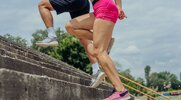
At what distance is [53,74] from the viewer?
5840 mm

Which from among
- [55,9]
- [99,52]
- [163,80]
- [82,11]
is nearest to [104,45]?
[99,52]

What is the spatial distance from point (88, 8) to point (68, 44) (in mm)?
37335

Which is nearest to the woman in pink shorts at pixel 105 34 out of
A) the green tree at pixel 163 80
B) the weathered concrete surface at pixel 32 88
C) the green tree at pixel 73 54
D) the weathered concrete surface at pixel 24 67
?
the weathered concrete surface at pixel 32 88

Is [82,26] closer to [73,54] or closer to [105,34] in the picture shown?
[105,34]

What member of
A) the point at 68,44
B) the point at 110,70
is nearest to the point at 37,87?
the point at 110,70

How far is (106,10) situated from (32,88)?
52.4 inches

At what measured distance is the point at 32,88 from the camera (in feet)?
12.8

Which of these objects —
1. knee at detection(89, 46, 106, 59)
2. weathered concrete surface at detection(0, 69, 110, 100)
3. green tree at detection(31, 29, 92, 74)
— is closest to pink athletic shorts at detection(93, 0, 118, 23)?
knee at detection(89, 46, 106, 59)

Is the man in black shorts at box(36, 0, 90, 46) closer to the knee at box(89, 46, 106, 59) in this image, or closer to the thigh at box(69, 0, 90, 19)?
the thigh at box(69, 0, 90, 19)

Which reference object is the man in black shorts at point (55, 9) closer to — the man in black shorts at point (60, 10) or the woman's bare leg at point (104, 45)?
the man in black shorts at point (60, 10)

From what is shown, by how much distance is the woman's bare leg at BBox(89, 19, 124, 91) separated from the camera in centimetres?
453

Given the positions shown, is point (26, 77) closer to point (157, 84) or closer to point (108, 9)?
point (108, 9)

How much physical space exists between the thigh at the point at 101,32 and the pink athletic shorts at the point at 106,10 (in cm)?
6

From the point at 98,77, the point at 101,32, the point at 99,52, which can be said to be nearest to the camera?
the point at 101,32
